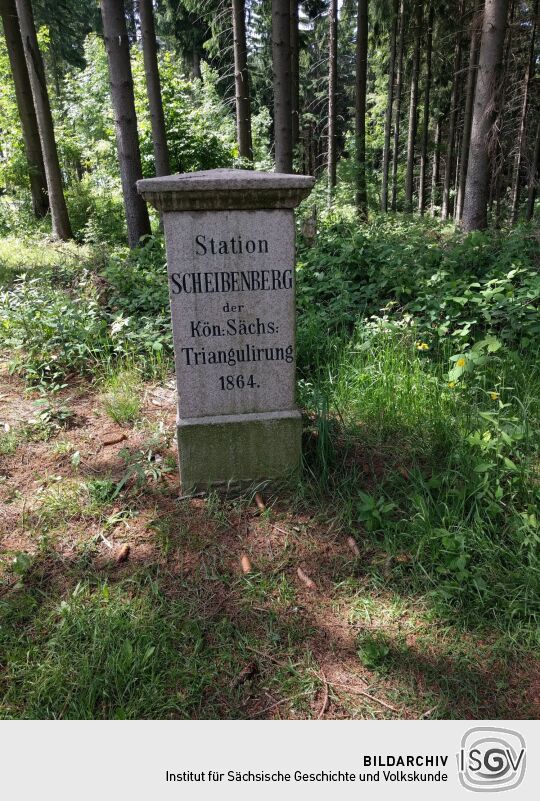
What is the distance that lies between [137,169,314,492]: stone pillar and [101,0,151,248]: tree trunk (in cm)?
580

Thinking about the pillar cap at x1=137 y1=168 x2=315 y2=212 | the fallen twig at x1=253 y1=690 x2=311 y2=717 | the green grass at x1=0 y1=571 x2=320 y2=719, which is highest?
the pillar cap at x1=137 y1=168 x2=315 y2=212

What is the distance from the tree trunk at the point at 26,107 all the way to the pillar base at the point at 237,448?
13.0m

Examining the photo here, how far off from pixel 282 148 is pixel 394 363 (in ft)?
20.6

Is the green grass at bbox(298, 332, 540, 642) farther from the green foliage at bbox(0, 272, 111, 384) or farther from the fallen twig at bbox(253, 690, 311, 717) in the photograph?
the green foliage at bbox(0, 272, 111, 384)

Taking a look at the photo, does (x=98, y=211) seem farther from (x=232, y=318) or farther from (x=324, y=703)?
(x=324, y=703)

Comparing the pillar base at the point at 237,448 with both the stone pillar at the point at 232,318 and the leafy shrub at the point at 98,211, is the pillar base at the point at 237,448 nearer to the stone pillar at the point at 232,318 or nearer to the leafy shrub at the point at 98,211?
the stone pillar at the point at 232,318

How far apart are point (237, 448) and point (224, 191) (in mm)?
1396

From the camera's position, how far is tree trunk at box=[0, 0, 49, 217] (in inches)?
481

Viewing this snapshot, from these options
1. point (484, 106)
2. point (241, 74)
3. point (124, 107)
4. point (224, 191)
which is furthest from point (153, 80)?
point (224, 191)

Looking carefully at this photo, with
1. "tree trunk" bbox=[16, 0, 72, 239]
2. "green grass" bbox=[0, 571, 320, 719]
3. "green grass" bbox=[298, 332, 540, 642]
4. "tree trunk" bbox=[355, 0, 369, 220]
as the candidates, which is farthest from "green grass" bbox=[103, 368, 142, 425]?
"tree trunk" bbox=[355, 0, 369, 220]

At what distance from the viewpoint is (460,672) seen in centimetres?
210

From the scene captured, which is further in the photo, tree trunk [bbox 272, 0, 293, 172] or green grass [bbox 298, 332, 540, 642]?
tree trunk [bbox 272, 0, 293, 172]

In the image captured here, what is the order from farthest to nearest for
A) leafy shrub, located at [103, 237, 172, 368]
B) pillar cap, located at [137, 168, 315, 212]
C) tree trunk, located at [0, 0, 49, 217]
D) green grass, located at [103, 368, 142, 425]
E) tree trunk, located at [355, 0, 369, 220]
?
tree trunk, located at [355, 0, 369, 220], tree trunk, located at [0, 0, 49, 217], leafy shrub, located at [103, 237, 172, 368], green grass, located at [103, 368, 142, 425], pillar cap, located at [137, 168, 315, 212]
